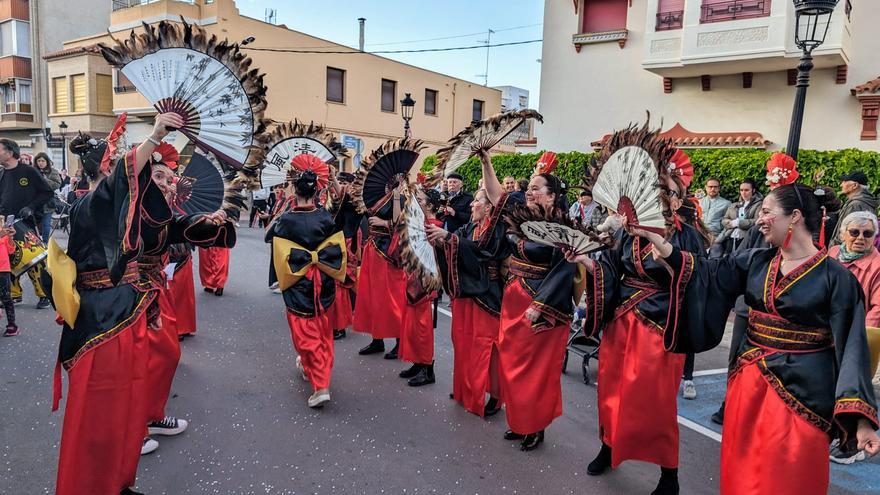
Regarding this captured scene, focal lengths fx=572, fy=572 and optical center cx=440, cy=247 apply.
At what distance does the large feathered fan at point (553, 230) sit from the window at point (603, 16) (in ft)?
46.3

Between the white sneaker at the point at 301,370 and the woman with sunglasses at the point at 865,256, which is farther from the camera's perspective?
the white sneaker at the point at 301,370

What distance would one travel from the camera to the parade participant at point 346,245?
5664mm

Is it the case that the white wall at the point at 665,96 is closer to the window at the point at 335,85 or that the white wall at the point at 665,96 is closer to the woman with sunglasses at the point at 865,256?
the woman with sunglasses at the point at 865,256

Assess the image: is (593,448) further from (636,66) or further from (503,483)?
(636,66)

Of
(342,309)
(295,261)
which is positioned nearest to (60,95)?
(342,309)

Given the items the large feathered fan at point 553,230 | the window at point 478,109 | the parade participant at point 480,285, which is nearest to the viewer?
the large feathered fan at point 553,230

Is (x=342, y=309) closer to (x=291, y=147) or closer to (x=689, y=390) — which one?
(x=291, y=147)

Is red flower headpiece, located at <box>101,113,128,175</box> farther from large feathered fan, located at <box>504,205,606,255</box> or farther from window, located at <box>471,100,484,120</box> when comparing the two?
window, located at <box>471,100,484,120</box>

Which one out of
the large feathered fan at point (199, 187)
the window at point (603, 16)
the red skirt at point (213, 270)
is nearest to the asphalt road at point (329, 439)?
the large feathered fan at point (199, 187)

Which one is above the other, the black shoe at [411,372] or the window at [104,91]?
the window at [104,91]

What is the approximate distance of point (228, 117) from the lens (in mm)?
3322

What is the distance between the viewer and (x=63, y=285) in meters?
2.88

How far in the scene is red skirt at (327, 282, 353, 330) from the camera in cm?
649

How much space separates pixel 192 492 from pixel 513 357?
7.04 ft
